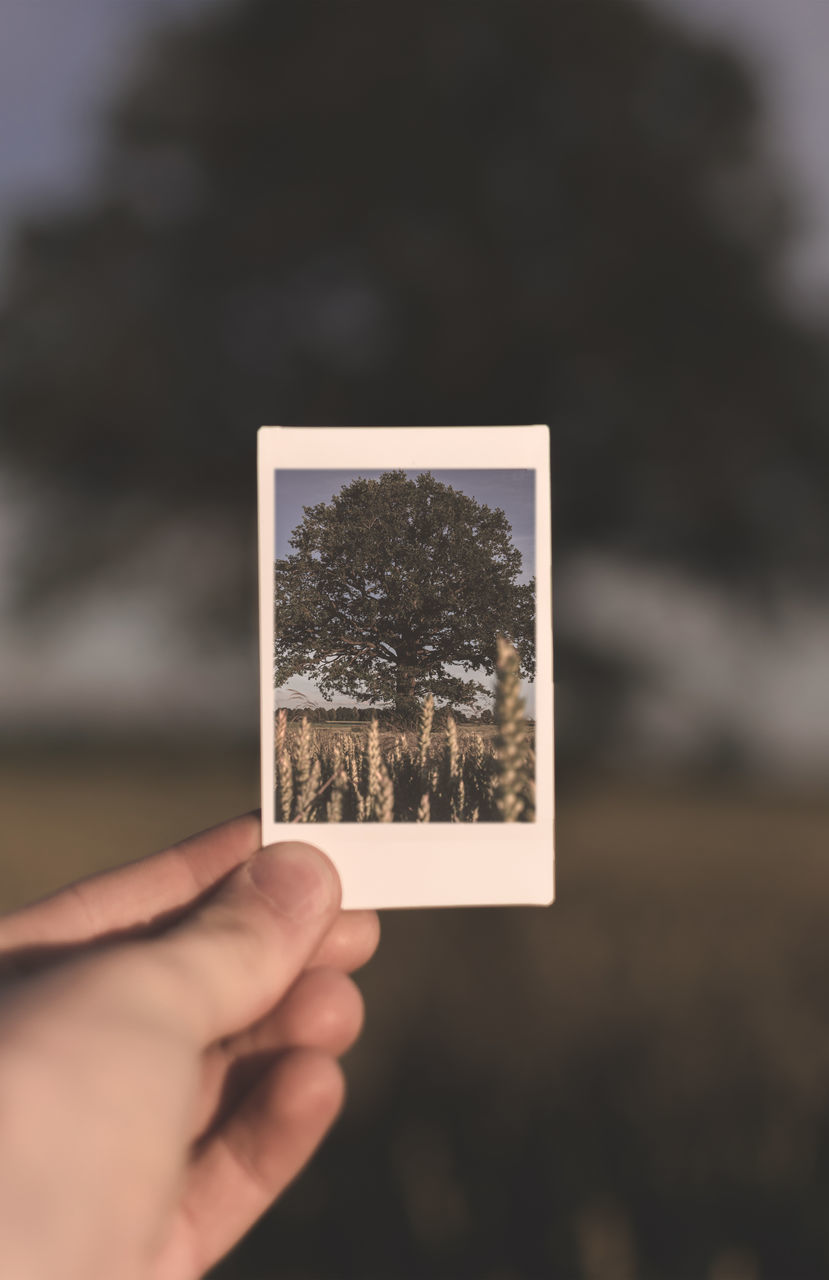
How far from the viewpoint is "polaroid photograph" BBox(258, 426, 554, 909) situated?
138cm

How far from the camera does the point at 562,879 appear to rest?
3326mm

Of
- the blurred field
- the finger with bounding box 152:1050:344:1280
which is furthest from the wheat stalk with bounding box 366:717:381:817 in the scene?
the blurred field

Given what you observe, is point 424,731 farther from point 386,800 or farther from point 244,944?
point 244,944

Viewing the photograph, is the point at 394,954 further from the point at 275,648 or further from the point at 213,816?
the point at 275,648

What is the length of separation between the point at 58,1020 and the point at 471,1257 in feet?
6.36

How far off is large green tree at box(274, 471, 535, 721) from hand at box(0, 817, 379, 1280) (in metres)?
0.32

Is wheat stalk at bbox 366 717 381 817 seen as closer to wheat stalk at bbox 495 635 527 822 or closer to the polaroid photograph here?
the polaroid photograph

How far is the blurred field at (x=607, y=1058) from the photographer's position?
93.1 inches

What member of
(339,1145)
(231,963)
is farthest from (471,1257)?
(231,963)

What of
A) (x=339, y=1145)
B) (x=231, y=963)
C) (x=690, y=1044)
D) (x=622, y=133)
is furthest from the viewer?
(x=622, y=133)

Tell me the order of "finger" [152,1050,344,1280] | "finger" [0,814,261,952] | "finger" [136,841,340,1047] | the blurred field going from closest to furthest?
"finger" [136,841,340,1047], "finger" [152,1050,344,1280], "finger" [0,814,261,952], the blurred field

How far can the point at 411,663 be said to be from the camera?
153 centimetres

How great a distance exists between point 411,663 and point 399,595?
120 millimetres

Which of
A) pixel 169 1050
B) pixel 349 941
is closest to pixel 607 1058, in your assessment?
pixel 349 941
